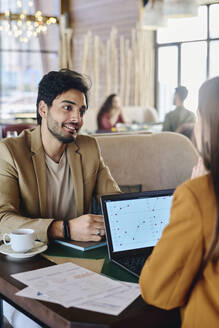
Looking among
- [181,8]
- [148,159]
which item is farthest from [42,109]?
[181,8]

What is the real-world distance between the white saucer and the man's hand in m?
0.15

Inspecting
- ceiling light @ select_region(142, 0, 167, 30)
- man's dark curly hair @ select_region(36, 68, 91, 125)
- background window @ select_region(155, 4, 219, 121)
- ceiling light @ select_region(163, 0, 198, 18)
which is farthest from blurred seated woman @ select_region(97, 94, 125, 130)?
man's dark curly hair @ select_region(36, 68, 91, 125)

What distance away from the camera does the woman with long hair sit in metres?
1.13

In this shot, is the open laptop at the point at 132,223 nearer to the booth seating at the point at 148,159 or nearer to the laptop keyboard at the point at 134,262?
the laptop keyboard at the point at 134,262

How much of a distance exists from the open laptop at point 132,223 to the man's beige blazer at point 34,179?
12.6 inches

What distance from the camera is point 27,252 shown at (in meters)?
1.72

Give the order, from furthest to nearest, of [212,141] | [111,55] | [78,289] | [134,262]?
[111,55] < [134,262] < [78,289] < [212,141]

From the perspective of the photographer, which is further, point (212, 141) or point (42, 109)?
point (42, 109)

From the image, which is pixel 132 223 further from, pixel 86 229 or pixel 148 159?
pixel 148 159

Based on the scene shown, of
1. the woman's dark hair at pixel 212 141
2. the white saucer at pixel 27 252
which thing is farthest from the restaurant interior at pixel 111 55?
the woman's dark hair at pixel 212 141

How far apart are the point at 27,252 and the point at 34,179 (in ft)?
1.74

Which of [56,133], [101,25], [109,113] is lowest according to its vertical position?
[109,113]

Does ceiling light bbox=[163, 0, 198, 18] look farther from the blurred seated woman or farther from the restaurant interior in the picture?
the blurred seated woman

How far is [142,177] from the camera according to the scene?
10.8 ft
